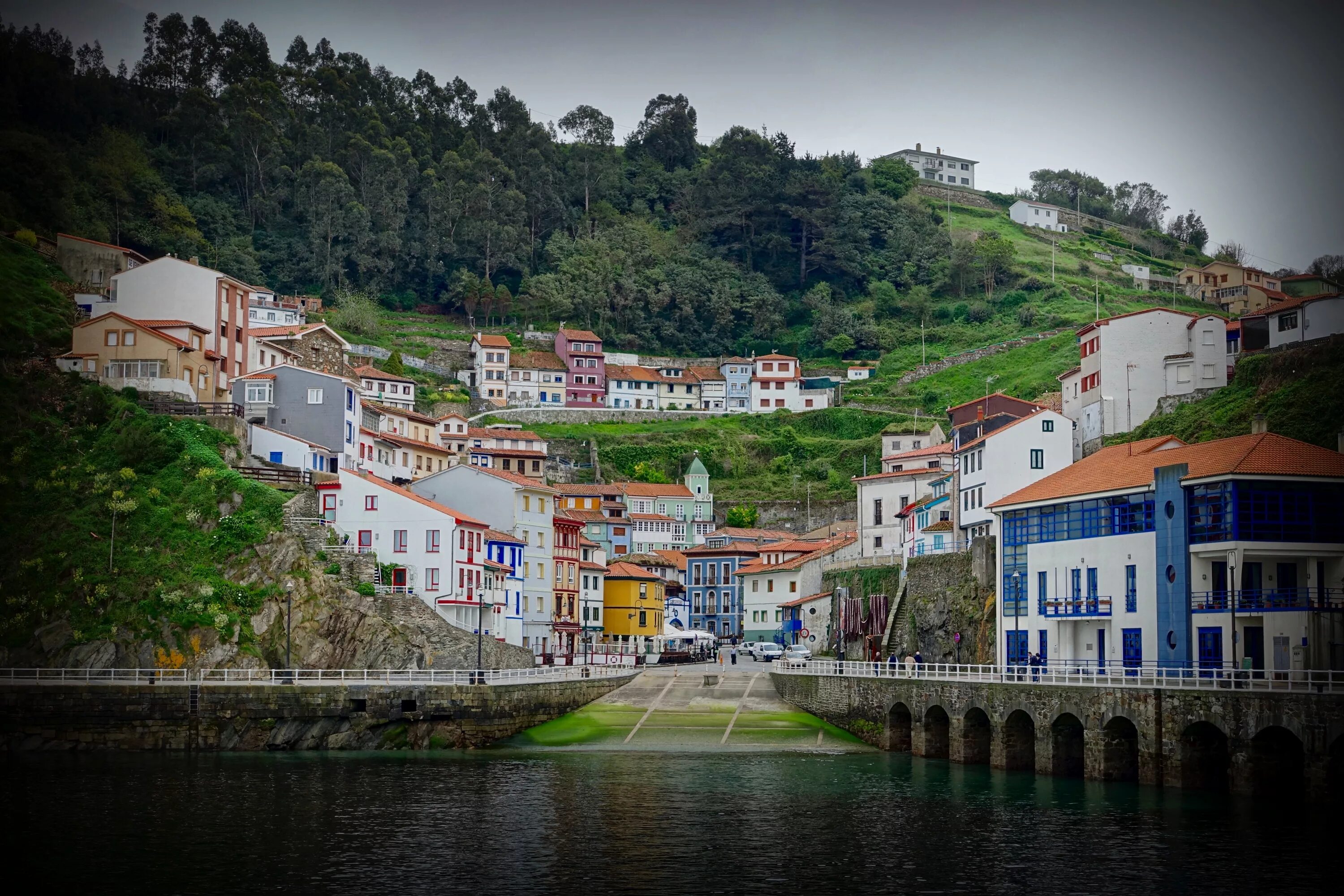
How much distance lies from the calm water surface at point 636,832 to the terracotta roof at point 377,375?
7131 centimetres

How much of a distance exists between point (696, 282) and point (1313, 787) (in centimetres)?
13242

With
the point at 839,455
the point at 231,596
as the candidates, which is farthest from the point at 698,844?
the point at 839,455

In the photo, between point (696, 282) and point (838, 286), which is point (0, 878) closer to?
point (696, 282)

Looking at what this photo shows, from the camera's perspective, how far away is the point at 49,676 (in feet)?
206

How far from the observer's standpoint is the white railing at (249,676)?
6162 cm

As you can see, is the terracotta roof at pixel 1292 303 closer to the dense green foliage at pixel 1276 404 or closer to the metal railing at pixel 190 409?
the dense green foliage at pixel 1276 404

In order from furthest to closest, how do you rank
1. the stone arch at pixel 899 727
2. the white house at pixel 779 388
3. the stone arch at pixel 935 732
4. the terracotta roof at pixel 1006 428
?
1. the white house at pixel 779 388
2. the terracotta roof at pixel 1006 428
3. the stone arch at pixel 899 727
4. the stone arch at pixel 935 732

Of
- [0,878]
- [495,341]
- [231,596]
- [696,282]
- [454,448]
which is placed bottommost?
A: [0,878]

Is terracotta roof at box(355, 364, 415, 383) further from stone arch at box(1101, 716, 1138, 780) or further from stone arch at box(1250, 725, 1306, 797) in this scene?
stone arch at box(1250, 725, 1306, 797)

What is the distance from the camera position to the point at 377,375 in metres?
125

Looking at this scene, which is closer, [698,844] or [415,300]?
[698,844]

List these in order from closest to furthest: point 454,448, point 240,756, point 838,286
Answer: point 240,756
point 454,448
point 838,286

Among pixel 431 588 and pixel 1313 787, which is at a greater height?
pixel 431 588

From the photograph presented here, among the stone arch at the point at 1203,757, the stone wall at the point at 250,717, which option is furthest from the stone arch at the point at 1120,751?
the stone wall at the point at 250,717
